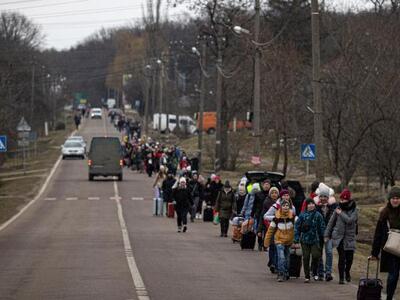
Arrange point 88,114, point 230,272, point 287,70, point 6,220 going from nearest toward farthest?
point 230,272 < point 6,220 < point 287,70 < point 88,114

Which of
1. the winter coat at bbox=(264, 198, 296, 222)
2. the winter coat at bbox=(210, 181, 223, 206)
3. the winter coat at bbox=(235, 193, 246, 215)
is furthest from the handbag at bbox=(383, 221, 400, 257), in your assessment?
the winter coat at bbox=(210, 181, 223, 206)

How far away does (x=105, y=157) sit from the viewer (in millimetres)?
60188

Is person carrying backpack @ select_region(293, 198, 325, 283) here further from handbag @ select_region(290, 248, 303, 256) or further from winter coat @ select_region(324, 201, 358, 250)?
handbag @ select_region(290, 248, 303, 256)

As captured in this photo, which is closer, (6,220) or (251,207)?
(251,207)

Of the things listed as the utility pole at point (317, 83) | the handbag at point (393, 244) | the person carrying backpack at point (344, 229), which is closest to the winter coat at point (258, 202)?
the utility pole at point (317, 83)

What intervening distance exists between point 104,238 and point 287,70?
1195 inches

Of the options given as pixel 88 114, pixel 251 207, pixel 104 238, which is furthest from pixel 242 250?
pixel 88 114

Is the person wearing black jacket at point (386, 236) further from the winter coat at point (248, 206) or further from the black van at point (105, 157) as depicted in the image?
the black van at point (105, 157)

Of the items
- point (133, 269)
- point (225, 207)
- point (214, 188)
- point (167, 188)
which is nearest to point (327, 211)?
point (133, 269)

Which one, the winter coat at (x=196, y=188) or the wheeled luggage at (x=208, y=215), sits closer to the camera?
the wheeled luggage at (x=208, y=215)

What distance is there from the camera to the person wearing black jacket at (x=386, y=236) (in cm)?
1559

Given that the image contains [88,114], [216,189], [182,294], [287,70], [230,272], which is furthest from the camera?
[88,114]

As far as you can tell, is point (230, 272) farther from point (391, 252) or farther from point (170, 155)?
point (170, 155)

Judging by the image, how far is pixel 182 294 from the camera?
17500 millimetres
